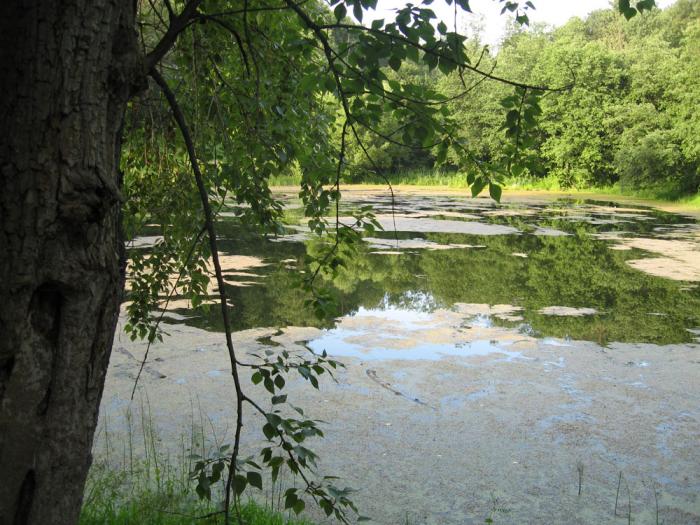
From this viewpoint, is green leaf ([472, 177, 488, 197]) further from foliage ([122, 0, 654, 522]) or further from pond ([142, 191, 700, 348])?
pond ([142, 191, 700, 348])

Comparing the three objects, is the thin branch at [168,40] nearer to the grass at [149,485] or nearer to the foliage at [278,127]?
the foliage at [278,127]

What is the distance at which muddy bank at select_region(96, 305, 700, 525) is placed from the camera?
2723 mm

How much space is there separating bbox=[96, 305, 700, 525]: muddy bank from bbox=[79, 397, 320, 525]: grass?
7 cm

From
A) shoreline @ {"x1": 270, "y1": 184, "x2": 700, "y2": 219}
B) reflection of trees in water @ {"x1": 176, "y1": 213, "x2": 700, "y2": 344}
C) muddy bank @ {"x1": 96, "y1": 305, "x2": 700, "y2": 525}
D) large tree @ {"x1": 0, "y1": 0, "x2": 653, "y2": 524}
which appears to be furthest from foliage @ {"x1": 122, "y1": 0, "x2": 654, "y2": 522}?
shoreline @ {"x1": 270, "y1": 184, "x2": 700, "y2": 219}

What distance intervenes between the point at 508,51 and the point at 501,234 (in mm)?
21450

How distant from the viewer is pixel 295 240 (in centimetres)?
999

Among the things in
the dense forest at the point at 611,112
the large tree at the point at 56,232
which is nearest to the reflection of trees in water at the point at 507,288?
the large tree at the point at 56,232

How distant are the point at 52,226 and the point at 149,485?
6.38 ft

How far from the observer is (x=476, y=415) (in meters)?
3.53

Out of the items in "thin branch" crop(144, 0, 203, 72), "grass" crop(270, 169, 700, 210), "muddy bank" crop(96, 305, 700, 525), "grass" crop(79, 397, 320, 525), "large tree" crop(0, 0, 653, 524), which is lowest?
"muddy bank" crop(96, 305, 700, 525)

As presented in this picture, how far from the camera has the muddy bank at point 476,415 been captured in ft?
8.93

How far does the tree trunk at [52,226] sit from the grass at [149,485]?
2.79ft

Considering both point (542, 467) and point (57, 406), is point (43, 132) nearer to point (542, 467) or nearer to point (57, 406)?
point (57, 406)

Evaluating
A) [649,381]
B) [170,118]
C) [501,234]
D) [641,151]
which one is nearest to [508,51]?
[641,151]
